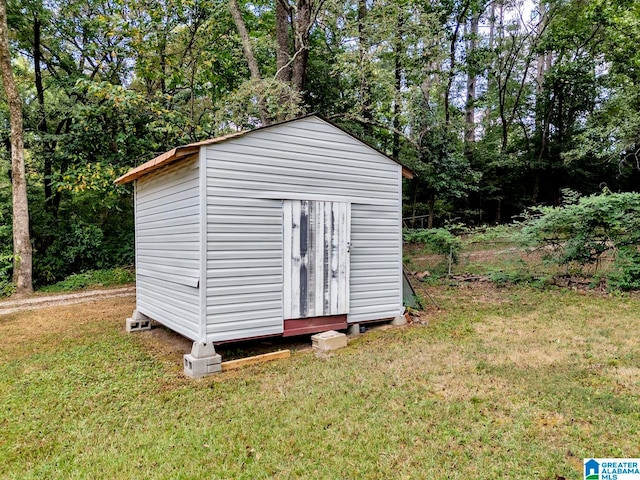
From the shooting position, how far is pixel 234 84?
1222cm

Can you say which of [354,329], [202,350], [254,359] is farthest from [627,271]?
[202,350]

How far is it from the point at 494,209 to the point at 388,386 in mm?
16064

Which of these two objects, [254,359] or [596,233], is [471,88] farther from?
[254,359]

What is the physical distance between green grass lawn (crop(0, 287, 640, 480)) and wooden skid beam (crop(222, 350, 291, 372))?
0.49 feet

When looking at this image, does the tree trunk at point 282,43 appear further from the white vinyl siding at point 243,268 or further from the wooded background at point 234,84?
the white vinyl siding at point 243,268

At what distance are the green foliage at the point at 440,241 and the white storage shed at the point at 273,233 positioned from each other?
167 inches

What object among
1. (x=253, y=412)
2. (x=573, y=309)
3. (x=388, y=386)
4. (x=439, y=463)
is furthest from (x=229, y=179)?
(x=573, y=309)

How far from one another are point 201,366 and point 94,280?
331 inches

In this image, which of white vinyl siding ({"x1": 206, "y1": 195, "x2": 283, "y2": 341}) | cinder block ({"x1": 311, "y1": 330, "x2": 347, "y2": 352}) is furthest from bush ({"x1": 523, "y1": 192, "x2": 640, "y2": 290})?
white vinyl siding ({"x1": 206, "y1": 195, "x2": 283, "y2": 341})

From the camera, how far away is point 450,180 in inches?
533

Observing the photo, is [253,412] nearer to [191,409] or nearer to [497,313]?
[191,409]

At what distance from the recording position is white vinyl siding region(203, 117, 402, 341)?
4.50 meters

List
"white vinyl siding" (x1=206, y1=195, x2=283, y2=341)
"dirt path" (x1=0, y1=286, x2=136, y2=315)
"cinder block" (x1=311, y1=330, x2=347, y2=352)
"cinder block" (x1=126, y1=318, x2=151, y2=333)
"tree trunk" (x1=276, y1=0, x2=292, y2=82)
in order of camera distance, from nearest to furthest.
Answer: "white vinyl siding" (x1=206, y1=195, x2=283, y2=341), "cinder block" (x1=311, y1=330, x2=347, y2=352), "cinder block" (x1=126, y1=318, x2=151, y2=333), "dirt path" (x1=0, y1=286, x2=136, y2=315), "tree trunk" (x1=276, y1=0, x2=292, y2=82)

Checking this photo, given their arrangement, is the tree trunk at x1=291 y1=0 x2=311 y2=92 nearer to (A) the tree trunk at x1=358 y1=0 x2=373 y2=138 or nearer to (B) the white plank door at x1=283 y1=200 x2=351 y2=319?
(A) the tree trunk at x1=358 y1=0 x2=373 y2=138
